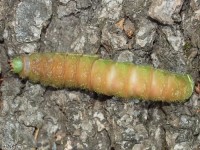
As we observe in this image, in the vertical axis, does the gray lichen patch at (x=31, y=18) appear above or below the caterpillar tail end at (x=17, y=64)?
above

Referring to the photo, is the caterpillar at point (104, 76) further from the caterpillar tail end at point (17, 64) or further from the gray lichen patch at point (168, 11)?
the gray lichen patch at point (168, 11)

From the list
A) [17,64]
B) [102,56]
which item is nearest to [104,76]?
[102,56]

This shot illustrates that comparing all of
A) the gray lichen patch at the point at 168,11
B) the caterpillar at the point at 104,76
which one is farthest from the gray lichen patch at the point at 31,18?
the gray lichen patch at the point at 168,11

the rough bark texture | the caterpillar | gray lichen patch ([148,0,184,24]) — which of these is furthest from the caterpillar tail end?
gray lichen patch ([148,0,184,24])

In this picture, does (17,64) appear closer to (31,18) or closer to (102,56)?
(31,18)

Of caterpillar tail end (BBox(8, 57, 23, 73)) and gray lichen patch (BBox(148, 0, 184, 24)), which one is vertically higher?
gray lichen patch (BBox(148, 0, 184, 24))

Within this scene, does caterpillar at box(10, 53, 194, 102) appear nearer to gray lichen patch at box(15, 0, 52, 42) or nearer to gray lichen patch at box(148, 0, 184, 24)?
gray lichen patch at box(15, 0, 52, 42)
